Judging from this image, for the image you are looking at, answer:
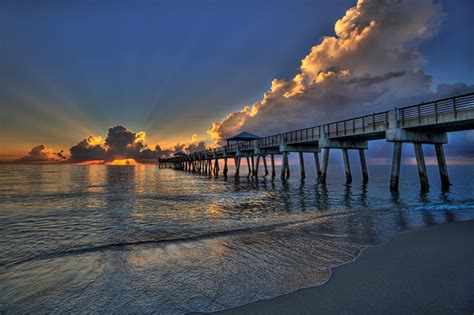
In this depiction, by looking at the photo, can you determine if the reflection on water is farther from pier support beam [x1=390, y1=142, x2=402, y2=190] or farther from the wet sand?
pier support beam [x1=390, y1=142, x2=402, y2=190]

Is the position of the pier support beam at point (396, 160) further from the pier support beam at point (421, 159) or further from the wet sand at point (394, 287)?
the wet sand at point (394, 287)

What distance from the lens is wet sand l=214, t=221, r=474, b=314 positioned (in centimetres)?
282

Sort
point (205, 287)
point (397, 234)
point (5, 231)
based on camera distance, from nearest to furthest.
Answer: point (205, 287) < point (397, 234) < point (5, 231)

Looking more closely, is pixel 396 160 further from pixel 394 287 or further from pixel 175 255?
pixel 175 255

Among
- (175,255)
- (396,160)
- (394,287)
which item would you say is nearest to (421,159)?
(396,160)

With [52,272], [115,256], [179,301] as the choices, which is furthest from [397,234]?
[52,272]

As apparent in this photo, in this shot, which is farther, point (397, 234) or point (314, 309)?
point (397, 234)

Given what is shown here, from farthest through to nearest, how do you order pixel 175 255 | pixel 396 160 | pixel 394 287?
pixel 396 160, pixel 175 255, pixel 394 287

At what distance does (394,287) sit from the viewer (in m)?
3.32

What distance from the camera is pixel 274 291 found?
338 cm

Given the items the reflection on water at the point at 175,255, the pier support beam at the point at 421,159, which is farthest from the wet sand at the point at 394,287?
the pier support beam at the point at 421,159

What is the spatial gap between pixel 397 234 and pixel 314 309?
4.98 metres

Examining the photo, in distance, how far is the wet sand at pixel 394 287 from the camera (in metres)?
2.82

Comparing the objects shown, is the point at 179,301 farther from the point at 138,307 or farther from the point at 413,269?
the point at 413,269
